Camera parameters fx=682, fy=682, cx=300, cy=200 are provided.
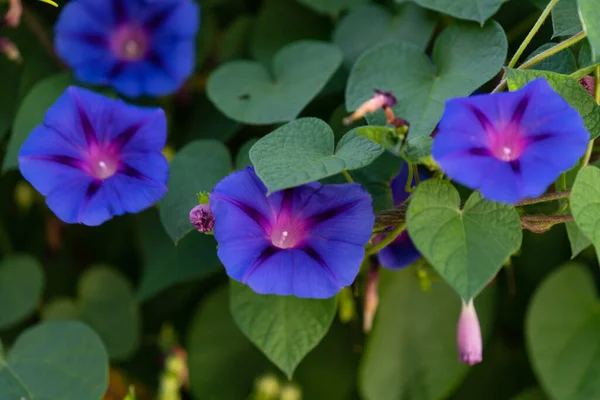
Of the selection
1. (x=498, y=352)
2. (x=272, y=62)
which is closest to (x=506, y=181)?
(x=272, y=62)

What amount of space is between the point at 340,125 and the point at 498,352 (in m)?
0.68

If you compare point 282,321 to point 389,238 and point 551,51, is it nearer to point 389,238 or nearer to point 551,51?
point 389,238

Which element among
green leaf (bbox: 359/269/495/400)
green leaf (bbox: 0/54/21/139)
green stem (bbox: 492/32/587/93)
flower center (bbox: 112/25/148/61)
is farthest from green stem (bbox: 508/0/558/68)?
green leaf (bbox: 0/54/21/139)

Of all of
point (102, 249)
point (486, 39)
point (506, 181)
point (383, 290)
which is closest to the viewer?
point (506, 181)

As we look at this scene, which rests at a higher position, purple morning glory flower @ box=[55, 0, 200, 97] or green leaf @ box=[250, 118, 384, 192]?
green leaf @ box=[250, 118, 384, 192]

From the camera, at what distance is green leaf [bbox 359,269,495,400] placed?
3.83 ft

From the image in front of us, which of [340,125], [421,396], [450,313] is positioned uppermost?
[340,125]

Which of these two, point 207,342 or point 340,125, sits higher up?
point 340,125

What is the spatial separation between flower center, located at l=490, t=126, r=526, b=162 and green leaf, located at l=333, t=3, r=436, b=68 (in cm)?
30

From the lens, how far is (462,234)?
67 centimetres

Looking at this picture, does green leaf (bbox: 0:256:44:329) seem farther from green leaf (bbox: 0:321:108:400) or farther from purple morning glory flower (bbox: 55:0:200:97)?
purple morning glory flower (bbox: 55:0:200:97)

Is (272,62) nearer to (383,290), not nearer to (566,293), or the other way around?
(383,290)

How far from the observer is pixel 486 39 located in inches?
34.5

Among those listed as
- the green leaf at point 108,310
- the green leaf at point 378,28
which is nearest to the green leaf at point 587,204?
the green leaf at point 378,28
